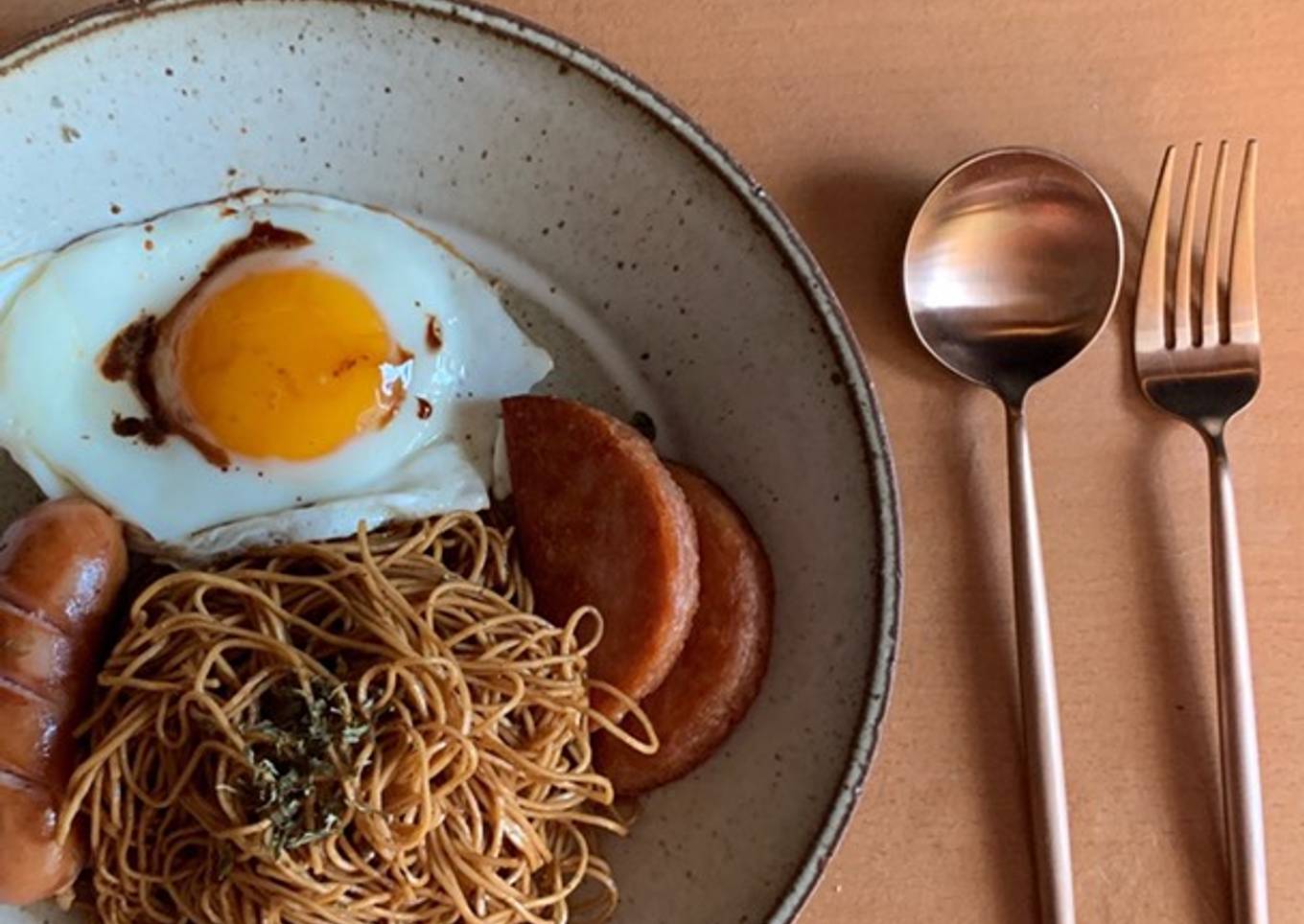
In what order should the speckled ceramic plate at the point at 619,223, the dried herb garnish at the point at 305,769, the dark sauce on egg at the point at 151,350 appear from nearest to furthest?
the dried herb garnish at the point at 305,769 < the speckled ceramic plate at the point at 619,223 < the dark sauce on egg at the point at 151,350

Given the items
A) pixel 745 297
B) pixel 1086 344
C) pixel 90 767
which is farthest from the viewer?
pixel 1086 344

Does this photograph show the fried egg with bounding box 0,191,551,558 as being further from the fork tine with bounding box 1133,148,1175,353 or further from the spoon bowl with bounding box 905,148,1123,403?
the fork tine with bounding box 1133,148,1175,353

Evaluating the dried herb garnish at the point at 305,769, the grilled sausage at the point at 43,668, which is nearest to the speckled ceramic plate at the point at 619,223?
the grilled sausage at the point at 43,668

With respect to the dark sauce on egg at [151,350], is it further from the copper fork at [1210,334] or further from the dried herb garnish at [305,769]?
the copper fork at [1210,334]

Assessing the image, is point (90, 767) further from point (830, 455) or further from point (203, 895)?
point (830, 455)

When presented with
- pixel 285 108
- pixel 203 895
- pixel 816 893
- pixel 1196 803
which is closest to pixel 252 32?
pixel 285 108

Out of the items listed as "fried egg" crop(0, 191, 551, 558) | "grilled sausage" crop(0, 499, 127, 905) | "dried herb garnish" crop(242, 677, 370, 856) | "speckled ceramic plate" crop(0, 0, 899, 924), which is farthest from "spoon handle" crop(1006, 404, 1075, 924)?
"grilled sausage" crop(0, 499, 127, 905)
